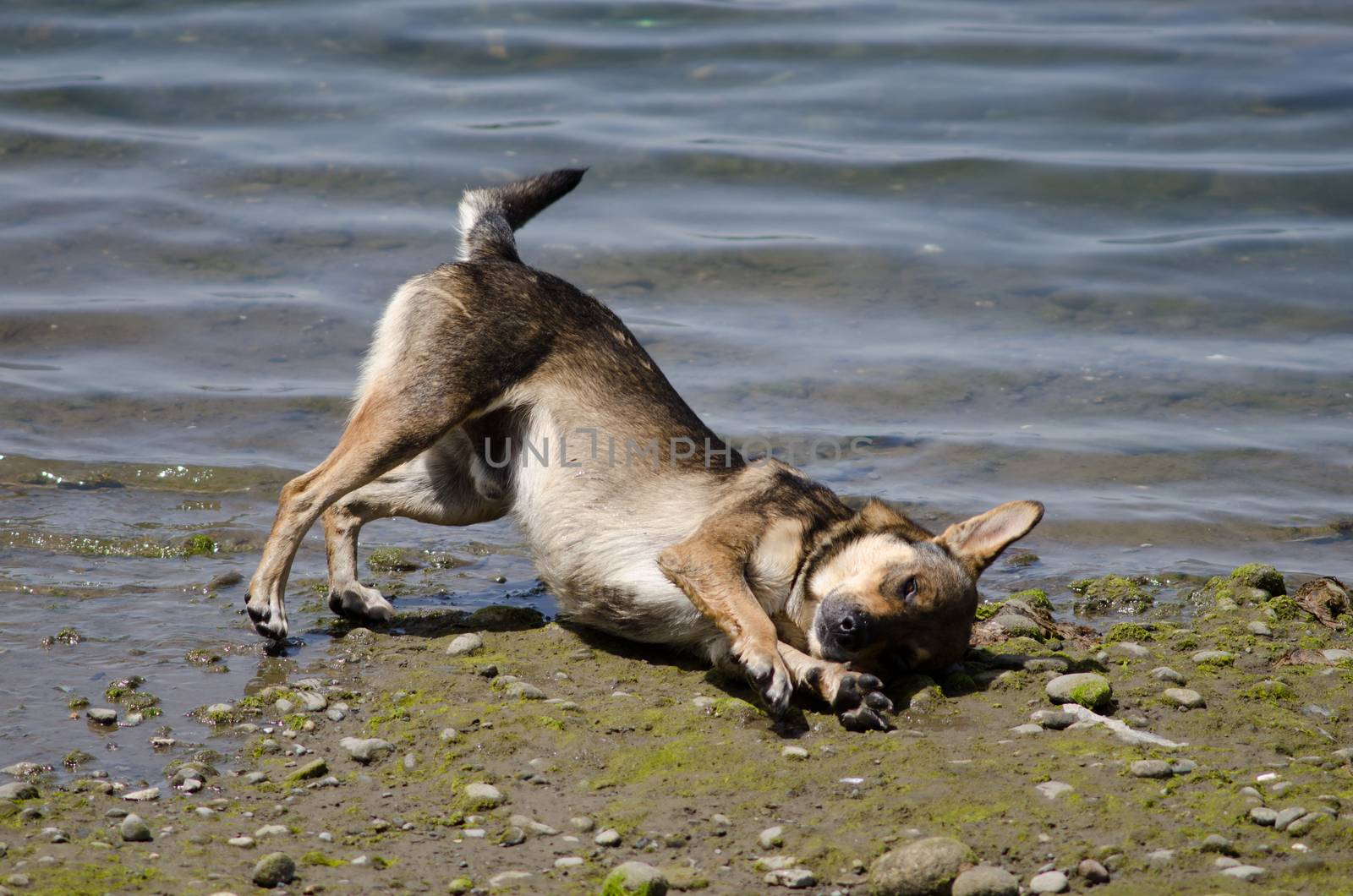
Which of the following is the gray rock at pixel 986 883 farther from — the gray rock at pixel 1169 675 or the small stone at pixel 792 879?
the gray rock at pixel 1169 675

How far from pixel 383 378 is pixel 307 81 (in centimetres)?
1038

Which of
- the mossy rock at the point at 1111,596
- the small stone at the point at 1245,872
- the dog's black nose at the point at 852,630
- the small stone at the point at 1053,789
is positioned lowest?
the mossy rock at the point at 1111,596

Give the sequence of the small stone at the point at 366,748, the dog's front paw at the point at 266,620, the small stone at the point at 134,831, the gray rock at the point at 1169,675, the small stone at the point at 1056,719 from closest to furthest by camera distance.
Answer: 1. the small stone at the point at 134,831
2. the small stone at the point at 366,748
3. the small stone at the point at 1056,719
4. the gray rock at the point at 1169,675
5. the dog's front paw at the point at 266,620

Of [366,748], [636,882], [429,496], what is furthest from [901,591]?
[429,496]

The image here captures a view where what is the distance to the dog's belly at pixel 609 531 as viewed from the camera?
5.99 metres

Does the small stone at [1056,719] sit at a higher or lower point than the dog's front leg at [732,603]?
lower

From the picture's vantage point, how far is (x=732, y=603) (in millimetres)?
5527

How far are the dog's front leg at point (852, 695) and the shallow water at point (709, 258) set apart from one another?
2.10 metres

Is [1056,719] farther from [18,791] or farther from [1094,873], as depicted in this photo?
[18,791]

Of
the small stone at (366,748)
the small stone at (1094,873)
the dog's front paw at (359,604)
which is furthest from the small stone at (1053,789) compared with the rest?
the dog's front paw at (359,604)

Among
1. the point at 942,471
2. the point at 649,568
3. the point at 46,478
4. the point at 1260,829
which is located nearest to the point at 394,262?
the point at 46,478

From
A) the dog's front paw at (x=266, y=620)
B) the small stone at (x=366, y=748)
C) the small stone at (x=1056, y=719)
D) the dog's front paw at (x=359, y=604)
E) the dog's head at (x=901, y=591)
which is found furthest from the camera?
the dog's front paw at (x=359, y=604)

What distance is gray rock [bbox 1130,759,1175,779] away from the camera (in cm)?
450

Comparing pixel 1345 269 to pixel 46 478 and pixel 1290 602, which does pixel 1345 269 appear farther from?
pixel 46 478
